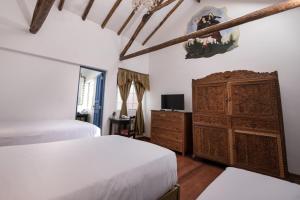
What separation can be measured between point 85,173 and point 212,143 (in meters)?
2.58

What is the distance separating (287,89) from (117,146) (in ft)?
10.3

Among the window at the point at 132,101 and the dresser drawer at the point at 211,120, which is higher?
the window at the point at 132,101

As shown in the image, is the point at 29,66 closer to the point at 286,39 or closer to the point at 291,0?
the point at 291,0

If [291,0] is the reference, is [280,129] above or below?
below

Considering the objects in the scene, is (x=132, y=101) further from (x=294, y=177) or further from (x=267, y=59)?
(x=294, y=177)

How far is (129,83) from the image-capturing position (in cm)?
457

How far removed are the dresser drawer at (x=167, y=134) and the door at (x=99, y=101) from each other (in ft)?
5.04

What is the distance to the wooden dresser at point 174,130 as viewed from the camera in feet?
11.1

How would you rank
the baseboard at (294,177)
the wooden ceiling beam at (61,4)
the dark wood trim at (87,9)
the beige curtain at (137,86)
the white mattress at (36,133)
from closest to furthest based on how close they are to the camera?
the white mattress at (36,133), the baseboard at (294,177), the wooden ceiling beam at (61,4), the dark wood trim at (87,9), the beige curtain at (137,86)

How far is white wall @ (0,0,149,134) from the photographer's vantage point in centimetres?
264

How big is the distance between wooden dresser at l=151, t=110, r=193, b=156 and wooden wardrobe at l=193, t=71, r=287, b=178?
1.08ft

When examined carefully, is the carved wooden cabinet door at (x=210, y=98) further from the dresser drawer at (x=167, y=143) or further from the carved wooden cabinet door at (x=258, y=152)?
the dresser drawer at (x=167, y=143)

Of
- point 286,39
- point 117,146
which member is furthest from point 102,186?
point 286,39

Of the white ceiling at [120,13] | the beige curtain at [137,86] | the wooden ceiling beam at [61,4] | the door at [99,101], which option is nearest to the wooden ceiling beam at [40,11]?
the wooden ceiling beam at [61,4]
